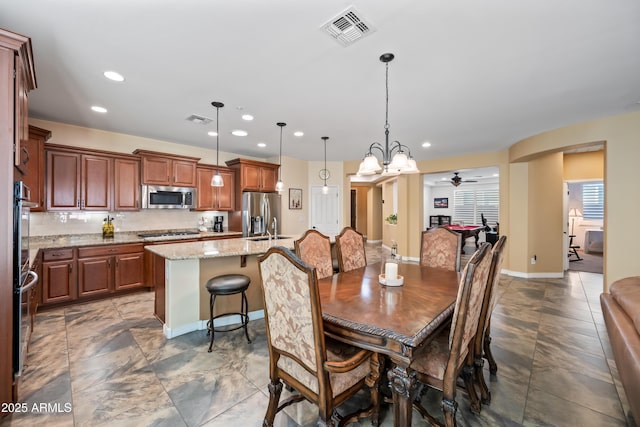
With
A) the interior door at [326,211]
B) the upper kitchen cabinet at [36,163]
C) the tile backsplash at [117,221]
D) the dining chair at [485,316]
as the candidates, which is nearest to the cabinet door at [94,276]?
the tile backsplash at [117,221]

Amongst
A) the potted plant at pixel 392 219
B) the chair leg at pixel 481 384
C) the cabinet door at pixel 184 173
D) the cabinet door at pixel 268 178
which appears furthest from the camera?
the potted plant at pixel 392 219

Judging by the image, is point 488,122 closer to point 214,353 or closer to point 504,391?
point 504,391

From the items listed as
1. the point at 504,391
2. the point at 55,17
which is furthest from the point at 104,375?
the point at 504,391

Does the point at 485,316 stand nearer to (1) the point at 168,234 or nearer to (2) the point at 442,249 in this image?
(2) the point at 442,249

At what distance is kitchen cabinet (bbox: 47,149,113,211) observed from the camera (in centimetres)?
367

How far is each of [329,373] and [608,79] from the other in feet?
12.1

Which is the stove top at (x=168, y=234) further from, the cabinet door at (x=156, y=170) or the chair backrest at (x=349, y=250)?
the chair backrest at (x=349, y=250)

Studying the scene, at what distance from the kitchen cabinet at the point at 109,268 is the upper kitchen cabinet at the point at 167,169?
1.15m

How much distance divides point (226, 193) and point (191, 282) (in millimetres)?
2818

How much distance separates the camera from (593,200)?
25.8ft

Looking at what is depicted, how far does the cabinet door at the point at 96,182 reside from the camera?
3.91m

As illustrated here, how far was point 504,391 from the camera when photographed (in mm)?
1966

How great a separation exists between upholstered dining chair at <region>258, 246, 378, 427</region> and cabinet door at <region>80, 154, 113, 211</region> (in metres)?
3.96

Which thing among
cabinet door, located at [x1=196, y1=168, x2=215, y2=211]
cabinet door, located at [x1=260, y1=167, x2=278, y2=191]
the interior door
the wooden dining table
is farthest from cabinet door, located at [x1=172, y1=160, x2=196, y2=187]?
the wooden dining table
